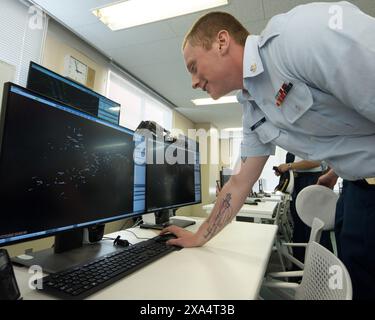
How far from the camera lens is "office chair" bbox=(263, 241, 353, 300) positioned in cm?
48

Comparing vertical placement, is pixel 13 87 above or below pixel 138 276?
above

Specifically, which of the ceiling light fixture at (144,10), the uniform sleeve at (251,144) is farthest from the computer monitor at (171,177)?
the ceiling light fixture at (144,10)

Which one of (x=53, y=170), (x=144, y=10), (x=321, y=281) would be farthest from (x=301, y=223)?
(x=144, y=10)

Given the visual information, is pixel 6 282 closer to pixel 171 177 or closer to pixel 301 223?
pixel 171 177

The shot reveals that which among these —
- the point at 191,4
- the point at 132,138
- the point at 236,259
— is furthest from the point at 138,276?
the point at 191,4

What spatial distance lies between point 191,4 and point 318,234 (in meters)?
2.30

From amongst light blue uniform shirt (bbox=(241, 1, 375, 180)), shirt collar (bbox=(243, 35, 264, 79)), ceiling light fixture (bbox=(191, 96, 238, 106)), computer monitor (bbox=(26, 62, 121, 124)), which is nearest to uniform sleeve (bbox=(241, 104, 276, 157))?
light blue uniform shirt (bbox=(241, 1, 375, 180))

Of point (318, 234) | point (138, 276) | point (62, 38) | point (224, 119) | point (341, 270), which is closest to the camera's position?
point (341, 270)

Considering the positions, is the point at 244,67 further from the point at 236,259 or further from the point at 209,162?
the point at 209,162

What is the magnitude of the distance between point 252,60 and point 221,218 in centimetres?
62

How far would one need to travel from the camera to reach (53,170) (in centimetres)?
64

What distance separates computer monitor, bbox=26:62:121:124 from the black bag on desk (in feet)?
1.74

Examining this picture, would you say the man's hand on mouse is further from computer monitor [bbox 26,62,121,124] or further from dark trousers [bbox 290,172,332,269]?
dark trousers [bbox 290,172,332,269]

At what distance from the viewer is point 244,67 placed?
2.71ft
